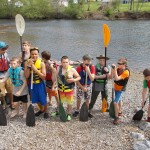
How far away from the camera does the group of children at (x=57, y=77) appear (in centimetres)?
636

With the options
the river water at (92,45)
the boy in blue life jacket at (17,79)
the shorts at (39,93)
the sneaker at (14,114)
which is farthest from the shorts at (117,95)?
the river water at (92,45)

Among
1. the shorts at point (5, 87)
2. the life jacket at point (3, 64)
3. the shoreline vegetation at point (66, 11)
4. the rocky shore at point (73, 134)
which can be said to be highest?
the shoreline vegetation at point (66, 11)

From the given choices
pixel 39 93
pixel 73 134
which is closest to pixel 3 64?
pixel 39 93

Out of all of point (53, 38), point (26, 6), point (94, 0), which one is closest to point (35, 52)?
point (53, 38)

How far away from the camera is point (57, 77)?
6.57 metres

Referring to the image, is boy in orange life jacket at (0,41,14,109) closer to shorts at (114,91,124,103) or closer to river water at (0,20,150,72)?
shorts at (114,91,124,103)

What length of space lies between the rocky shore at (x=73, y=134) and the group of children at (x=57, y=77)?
0.97ft

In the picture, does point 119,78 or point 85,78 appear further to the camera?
point 85,78

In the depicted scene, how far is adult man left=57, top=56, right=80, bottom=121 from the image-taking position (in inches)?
250

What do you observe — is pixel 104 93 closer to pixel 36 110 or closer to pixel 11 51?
pixel 36 110

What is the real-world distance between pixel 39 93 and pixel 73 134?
1339 millimetres

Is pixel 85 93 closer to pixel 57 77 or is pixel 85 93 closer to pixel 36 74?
pixel 57 77

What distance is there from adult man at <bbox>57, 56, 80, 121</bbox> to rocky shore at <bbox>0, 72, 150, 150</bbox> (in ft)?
2.42

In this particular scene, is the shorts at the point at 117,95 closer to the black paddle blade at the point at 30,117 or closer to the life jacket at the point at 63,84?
the life jacket at the point at 63,84
